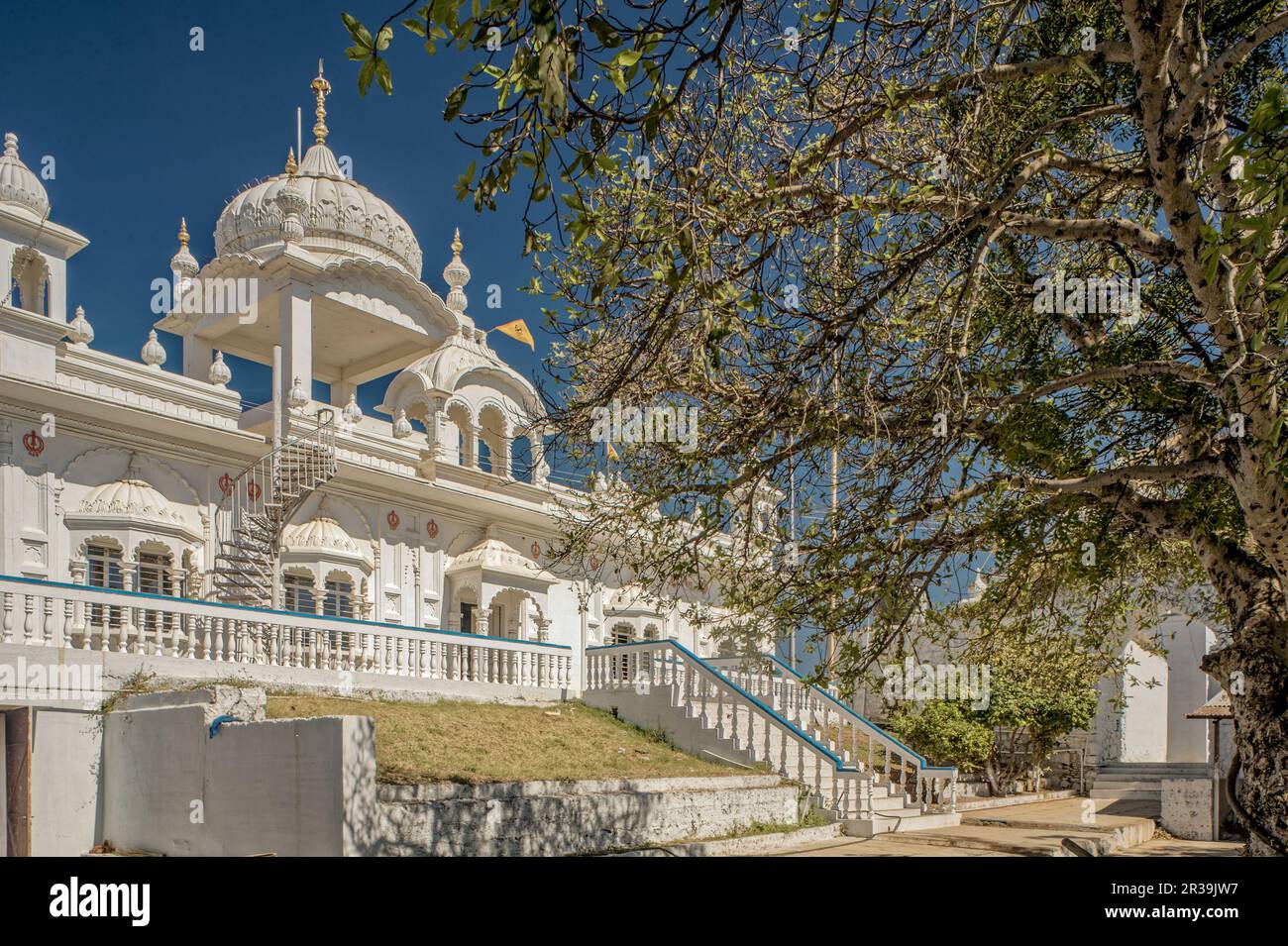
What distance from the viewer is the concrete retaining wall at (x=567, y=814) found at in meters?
10.2

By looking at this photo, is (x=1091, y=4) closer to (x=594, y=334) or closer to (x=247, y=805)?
(x=594, y=334)

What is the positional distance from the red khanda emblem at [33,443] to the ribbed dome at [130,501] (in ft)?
3.34

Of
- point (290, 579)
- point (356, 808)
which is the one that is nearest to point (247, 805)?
point (356, 808)

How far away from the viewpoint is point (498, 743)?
46.9ft

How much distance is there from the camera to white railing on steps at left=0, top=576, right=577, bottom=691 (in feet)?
40.9

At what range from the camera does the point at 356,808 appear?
9531mm

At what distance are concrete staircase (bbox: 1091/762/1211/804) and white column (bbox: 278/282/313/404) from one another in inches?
728

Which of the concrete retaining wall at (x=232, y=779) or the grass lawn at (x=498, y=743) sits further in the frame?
the grass lawn at (x=498, y=743)

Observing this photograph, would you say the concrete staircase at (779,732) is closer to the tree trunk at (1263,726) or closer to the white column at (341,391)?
the tree trunk at (1263,726)
